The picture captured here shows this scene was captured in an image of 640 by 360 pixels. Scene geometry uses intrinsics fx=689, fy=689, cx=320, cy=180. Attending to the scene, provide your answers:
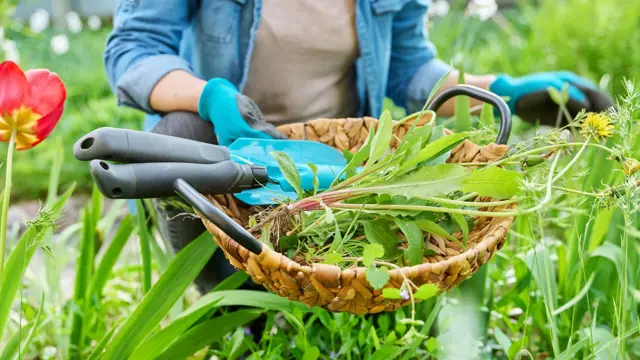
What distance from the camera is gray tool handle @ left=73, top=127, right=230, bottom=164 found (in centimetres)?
81

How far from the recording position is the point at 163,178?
82 centimetres

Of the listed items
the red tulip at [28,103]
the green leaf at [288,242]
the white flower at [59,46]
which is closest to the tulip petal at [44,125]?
→ the red tulip at [28,103]

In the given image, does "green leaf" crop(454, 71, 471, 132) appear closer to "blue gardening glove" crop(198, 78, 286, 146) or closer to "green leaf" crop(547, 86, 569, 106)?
"green leaf" crop(547, 86, 569, 106)

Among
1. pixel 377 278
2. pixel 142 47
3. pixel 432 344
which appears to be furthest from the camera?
pixel 142 47

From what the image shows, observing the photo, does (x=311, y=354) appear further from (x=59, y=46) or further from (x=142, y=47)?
(x=59, y=46)

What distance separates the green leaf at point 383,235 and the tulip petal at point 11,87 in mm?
481

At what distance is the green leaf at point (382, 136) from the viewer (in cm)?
91

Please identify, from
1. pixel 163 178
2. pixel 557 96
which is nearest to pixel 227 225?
pixel 163 178

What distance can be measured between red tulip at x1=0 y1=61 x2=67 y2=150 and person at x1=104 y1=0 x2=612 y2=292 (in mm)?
272

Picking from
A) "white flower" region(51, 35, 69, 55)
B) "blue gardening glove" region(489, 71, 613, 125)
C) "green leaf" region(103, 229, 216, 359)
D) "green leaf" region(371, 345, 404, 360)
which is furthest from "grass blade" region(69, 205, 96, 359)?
"white flower" region(51, 35, 69, 55)

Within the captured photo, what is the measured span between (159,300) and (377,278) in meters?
0.46

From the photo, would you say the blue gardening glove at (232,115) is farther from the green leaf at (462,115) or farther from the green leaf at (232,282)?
the green leaf at (462,115)

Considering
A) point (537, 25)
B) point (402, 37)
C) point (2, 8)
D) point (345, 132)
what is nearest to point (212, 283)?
point (345, 132)

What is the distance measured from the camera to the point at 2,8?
71.5 inches
